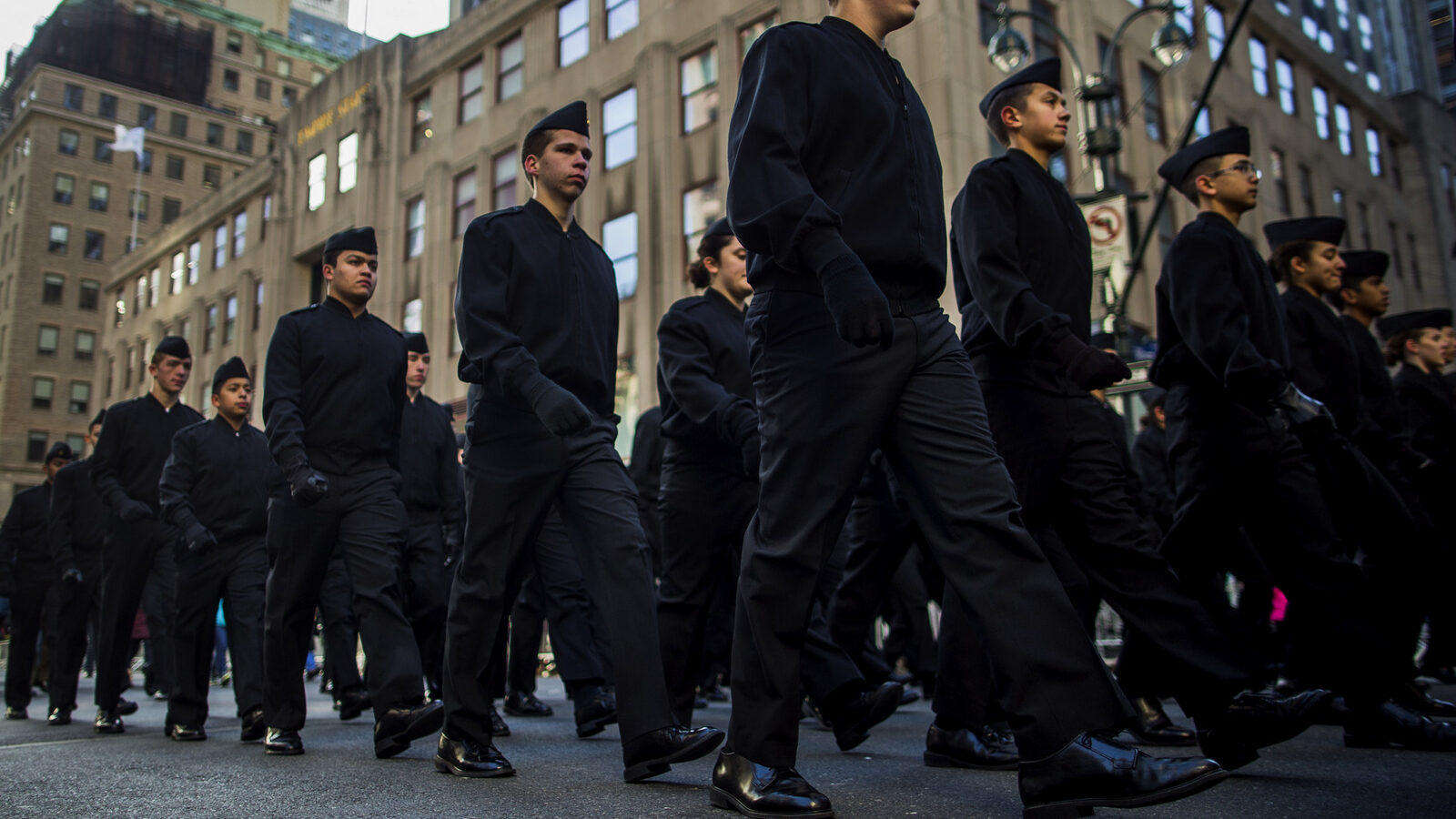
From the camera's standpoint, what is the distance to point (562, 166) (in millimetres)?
4859

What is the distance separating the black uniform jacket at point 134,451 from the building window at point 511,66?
875 inches

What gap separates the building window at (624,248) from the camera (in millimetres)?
25000

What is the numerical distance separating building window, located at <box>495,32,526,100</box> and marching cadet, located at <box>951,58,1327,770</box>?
25.9 m

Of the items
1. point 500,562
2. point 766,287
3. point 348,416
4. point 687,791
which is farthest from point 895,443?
point 348,416

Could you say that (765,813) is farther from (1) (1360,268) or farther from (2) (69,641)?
(2) (69,641)

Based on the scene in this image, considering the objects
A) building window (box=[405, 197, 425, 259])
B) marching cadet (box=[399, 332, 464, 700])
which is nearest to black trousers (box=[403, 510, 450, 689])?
marching cadet (box=[399, 332, 464, 700])

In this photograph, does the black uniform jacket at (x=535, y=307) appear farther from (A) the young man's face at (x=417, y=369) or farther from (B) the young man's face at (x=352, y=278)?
(A) the young man's face at (x=417, y=369)

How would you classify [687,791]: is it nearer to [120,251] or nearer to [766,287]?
[766,287]

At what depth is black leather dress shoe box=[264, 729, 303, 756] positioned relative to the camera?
5.34 metres

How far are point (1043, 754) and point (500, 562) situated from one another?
7.60 ft

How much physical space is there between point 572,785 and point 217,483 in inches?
158

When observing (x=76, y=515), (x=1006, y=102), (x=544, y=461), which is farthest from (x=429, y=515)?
(x=1006, y=102)

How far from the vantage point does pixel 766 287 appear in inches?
131

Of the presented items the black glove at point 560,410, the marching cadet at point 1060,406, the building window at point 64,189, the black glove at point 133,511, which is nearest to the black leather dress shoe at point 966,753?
the marching cadet at point 1060,406
